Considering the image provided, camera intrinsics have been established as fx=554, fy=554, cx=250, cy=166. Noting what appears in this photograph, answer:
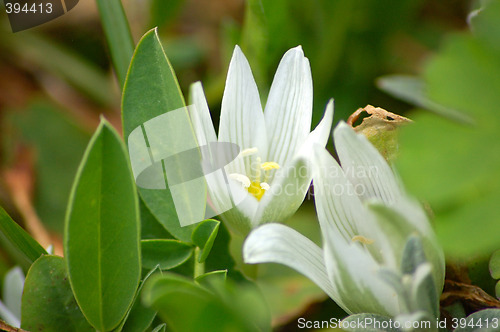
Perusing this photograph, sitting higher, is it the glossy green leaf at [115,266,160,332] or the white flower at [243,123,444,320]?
the white flower at [243,123,444,320]

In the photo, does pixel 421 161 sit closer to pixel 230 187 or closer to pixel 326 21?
pixel 230 187

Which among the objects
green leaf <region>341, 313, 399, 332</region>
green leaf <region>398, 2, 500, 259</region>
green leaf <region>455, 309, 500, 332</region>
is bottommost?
green leaf <region>455, 309, 500, 332</region>

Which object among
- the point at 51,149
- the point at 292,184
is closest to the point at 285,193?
the point at 292,184

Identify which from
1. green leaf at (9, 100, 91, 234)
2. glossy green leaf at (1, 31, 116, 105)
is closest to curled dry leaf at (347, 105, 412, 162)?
green leaf at (9, 100, 91, 234)

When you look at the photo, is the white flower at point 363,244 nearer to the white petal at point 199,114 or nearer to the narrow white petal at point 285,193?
the narrow white petal at point 285,193

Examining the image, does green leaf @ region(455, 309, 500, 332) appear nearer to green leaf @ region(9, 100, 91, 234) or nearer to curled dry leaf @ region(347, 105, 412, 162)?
curled dry leaf @ region(347, 105, 412, 162)

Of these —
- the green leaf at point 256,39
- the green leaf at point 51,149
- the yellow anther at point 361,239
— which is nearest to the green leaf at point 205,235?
the yellow anther at point 361,239
